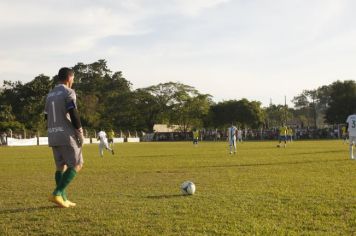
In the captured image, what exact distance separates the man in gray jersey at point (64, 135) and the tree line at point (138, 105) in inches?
2677

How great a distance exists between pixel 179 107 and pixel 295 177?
83418 millimetres

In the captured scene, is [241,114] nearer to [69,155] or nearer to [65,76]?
[65,76]

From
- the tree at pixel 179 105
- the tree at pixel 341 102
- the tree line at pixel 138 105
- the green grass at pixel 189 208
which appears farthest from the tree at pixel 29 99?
the green grass at pixel 189 208

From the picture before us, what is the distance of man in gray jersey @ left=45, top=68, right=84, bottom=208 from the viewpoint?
7691 mm

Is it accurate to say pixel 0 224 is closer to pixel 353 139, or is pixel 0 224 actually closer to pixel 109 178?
pixel 109 178

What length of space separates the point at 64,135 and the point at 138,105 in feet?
290

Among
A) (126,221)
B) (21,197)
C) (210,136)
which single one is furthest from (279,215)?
(210,136)

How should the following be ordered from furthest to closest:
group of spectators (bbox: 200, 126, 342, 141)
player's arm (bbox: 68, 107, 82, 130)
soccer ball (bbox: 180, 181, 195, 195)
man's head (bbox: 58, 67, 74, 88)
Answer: group of spectators (bbox: 200, 126, 342, 141) < soccer ball (bbox: 180, 181, 195, 195) < man's head (bbox: 58, 67, 74, 88) < player's arm (bbox: 68, 107, 82, 130)

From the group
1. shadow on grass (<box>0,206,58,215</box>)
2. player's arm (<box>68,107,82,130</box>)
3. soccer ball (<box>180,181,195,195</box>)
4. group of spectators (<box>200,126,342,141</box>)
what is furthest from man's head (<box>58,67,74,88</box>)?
group of spectators (<box>200,126,342,141</box>)

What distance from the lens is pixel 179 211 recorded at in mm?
7301

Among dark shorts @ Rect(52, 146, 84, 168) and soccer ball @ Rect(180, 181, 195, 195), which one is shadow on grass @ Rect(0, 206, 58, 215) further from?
soccer ball @ Rect(180, 181, 195, 195)

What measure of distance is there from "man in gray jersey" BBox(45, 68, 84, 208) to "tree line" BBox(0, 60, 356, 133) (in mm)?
68007

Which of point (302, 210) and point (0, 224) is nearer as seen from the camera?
point (0, 224)

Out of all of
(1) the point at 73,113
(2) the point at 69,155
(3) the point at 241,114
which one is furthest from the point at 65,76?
(3) the point at 241,114
